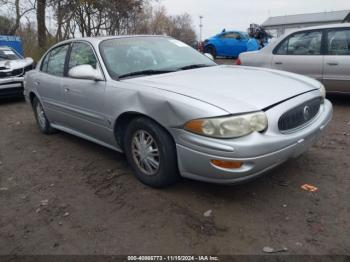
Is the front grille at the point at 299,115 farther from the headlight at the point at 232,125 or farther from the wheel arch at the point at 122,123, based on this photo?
the wheel arch at the point at 122,123

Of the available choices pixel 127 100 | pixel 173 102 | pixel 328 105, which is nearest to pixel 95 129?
pixel 127 100

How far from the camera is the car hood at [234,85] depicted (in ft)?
9.79

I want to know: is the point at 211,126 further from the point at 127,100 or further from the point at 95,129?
the point at 95,129

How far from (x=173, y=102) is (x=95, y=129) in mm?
1429

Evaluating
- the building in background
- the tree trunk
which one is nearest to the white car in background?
the tree trunk

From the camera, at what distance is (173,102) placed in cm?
307

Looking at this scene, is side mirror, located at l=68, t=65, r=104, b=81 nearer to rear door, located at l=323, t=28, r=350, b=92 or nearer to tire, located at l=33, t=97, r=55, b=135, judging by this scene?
tire, located at l=33, t=97, r=55, b=135

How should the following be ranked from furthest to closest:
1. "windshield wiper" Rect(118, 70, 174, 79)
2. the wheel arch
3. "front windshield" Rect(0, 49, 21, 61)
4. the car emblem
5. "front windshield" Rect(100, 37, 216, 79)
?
1. "front windshield" Rect(0, 49, 21, 61)
2. "front windshield" Rect(100, 37, 216, 79)
3. "windshield wiper" Rect(118, 70, 174, 79)
4. the wheel arch
5. the car emblem

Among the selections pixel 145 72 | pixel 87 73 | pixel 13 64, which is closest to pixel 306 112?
pixel 145 72

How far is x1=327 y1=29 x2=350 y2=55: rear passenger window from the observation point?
6.27 meters

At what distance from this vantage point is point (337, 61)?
6.29m

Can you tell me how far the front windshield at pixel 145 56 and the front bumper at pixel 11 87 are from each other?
537 centimetres

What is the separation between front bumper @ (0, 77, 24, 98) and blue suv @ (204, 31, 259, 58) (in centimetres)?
1121

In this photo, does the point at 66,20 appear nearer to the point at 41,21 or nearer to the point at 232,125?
the point at 41,21
